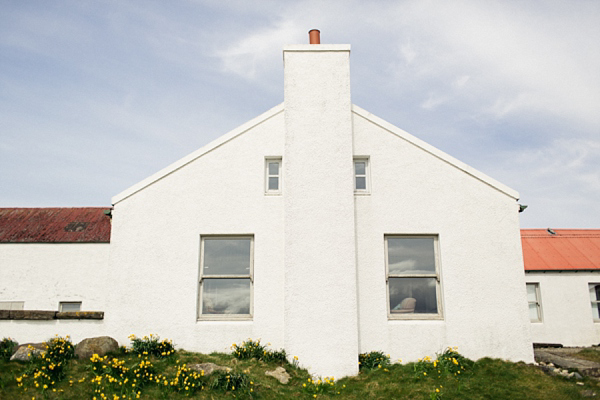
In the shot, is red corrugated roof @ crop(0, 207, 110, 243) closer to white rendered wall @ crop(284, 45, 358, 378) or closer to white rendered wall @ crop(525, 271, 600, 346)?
white rendered wall @ crop(284, 45, 358, 378)

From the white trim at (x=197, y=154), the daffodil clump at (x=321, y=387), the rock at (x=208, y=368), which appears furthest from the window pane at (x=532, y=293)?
the rock at (x=208, y=368)

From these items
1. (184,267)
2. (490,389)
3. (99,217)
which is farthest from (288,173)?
(99,217)

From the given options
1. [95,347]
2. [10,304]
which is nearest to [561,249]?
[95,347]

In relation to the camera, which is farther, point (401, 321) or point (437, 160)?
point (437, 160)

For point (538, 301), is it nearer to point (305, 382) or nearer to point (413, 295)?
point (413, 295)

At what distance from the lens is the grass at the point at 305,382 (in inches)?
309

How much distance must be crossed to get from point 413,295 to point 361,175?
2940 millimetres

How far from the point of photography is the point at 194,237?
1014 cm

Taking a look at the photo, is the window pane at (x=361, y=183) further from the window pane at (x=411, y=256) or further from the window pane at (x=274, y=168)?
the window pane at (x=274, y=168)

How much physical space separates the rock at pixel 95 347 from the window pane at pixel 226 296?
196 centimetres

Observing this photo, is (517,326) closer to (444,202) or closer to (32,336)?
(444,202)

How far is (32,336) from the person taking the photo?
993 centimetres

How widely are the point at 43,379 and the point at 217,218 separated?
4428mm

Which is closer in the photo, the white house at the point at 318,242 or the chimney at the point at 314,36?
the white house at the point at 318,242
